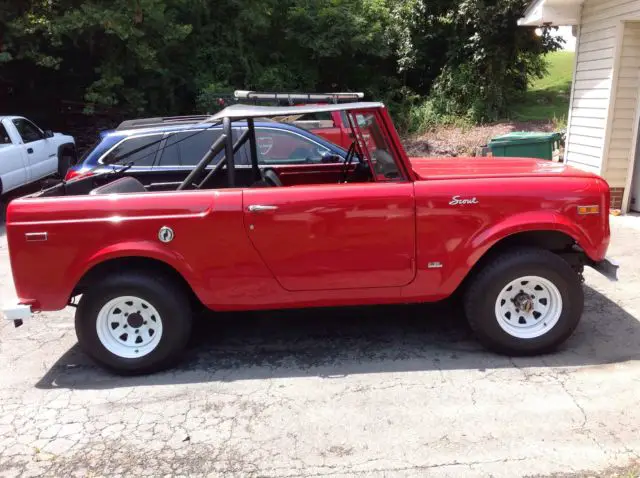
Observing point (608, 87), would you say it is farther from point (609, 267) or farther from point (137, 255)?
point (137, 255)

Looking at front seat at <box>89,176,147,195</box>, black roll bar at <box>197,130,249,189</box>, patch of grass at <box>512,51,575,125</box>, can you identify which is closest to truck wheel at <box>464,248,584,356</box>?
black roll bar at <box>197,130,249,189</box>

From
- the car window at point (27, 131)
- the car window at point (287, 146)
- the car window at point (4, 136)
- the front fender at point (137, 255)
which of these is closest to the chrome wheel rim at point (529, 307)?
the front fender at point (137, 255)

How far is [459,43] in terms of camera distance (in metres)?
16.8

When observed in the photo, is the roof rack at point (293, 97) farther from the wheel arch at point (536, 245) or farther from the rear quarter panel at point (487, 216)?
the wheel arch at point (536, 245)

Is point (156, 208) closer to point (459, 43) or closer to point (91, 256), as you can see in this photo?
point (91, 256)

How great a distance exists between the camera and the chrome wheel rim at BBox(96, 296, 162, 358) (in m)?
4.13

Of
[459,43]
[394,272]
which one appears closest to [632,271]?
[394,272]

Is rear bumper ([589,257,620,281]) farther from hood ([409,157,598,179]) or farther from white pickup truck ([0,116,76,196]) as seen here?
white pickup truck ([0,116,76,196])

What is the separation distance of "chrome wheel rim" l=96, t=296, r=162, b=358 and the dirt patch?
10.2 meters

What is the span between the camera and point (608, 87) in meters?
8.08

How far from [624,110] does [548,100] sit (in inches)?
435

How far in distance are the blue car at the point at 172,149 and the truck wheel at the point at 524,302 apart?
3.38 meters

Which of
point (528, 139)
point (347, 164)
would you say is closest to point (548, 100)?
point (528, 139)

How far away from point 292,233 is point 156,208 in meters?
0.98
